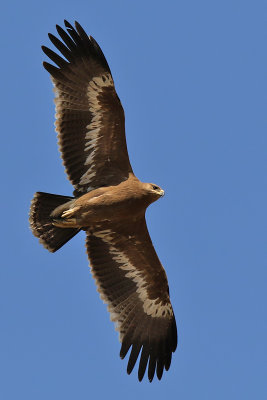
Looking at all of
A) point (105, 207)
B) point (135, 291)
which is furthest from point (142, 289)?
point (105, 207)

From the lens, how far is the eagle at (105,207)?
44.8 ft

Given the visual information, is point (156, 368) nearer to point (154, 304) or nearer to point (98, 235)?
point (154, 304)

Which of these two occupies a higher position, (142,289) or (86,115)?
(86,115)

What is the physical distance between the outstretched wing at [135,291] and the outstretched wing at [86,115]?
0.97 m

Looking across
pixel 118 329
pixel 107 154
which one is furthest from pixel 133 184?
pixel 118 329

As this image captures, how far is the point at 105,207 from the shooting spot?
1370 centimetres

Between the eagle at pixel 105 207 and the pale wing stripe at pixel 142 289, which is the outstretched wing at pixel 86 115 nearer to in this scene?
the eagle at pixel 105 207

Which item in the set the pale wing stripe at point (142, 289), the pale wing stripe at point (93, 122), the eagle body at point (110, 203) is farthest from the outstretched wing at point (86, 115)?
the pale wing stripe at point (142, 289)

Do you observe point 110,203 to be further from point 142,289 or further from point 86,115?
point 142,289

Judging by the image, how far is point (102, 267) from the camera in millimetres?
14570

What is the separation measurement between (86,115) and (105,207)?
1.49 meters

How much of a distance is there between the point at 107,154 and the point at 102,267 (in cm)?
199

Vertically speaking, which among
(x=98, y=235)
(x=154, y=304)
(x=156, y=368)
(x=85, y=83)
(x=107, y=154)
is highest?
(x=85, y=83)

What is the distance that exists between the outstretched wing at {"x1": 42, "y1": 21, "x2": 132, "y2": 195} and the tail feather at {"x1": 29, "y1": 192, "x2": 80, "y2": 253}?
44 cm
